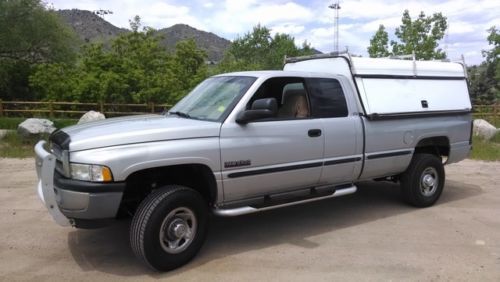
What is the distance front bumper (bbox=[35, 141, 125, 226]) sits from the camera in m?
4.18

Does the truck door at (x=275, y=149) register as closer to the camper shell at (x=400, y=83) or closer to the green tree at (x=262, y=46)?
the camper shell at (x=400, y=83)

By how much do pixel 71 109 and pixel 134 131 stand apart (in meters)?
18.1

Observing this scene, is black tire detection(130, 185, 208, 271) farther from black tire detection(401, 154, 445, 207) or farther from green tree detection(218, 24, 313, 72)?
green tree detection(218, 24, 313, 72)

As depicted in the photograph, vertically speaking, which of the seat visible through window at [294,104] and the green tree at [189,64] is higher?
the green tree at [189,64]

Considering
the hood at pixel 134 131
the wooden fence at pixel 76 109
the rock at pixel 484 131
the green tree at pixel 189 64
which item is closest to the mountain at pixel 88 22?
the green tree at pixel 189 64

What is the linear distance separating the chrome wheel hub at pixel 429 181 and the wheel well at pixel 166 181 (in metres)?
3.41

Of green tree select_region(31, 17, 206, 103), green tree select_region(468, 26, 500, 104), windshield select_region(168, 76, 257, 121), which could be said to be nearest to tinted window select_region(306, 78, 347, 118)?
windshield select_region(168, 76, 257, 121)

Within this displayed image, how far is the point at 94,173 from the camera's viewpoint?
4.18 m

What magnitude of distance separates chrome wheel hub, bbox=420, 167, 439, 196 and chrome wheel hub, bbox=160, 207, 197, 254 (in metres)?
3.65

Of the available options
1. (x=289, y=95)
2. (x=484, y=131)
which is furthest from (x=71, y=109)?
(x=289, y=95)

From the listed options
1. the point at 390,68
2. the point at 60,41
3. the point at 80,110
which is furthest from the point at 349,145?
the point at 60,41

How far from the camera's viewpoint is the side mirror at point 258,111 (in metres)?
4.89

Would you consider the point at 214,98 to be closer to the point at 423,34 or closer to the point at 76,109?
the point at 76,109

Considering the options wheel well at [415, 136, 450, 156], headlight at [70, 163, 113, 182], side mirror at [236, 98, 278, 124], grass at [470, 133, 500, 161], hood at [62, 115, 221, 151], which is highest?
side mirror at [236, 98, 278, 124]
